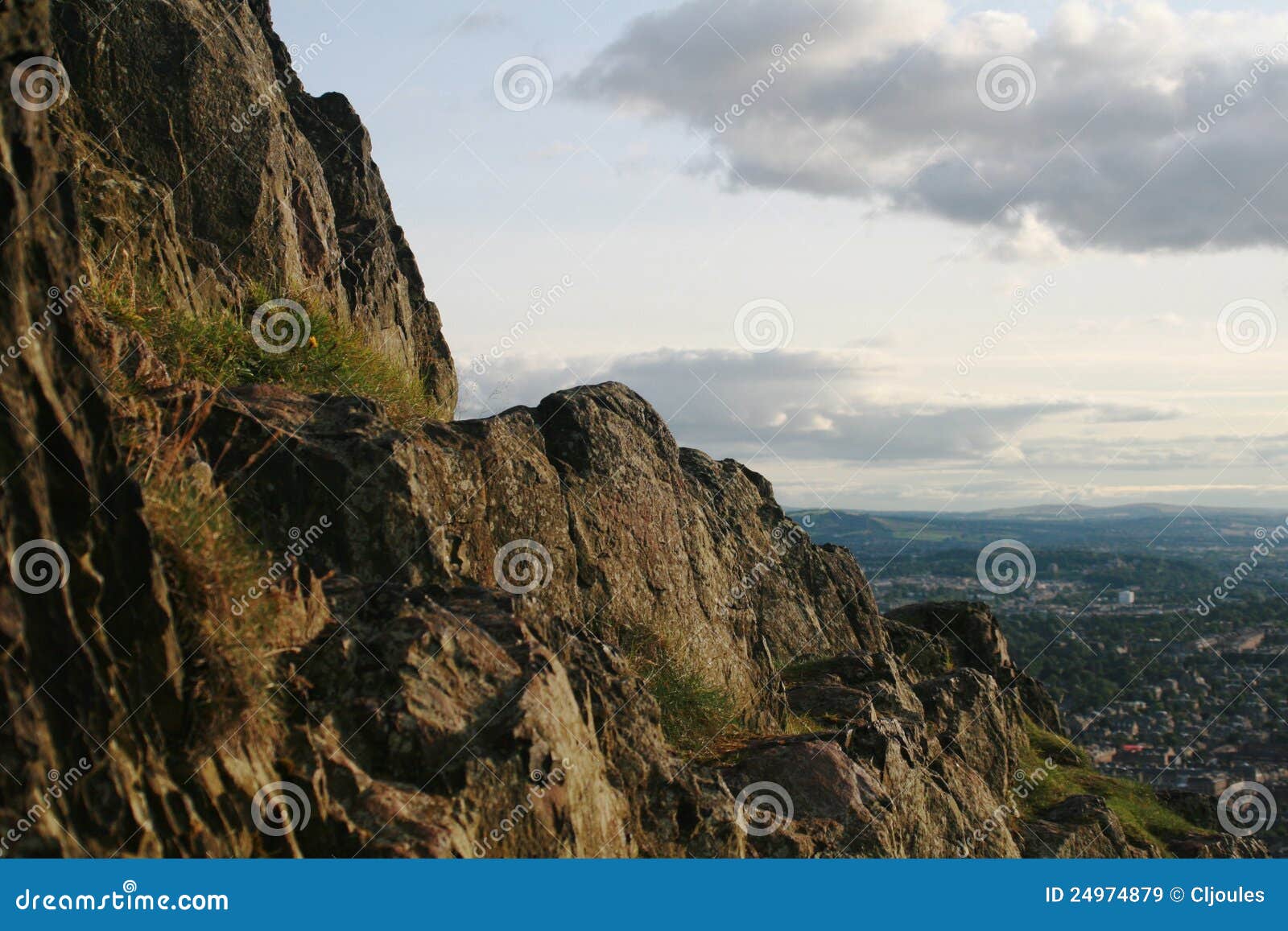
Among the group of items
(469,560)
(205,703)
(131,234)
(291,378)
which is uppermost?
(131,234)

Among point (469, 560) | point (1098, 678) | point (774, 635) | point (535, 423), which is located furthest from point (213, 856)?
point (1098, 678)

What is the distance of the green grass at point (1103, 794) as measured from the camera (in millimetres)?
17125

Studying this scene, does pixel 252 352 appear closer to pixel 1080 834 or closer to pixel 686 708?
pixel 686 708

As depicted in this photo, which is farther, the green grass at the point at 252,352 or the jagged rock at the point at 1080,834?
the jagged rock at the point at 1080,834

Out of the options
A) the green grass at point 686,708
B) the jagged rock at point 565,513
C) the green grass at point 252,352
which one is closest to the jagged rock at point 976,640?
the jagged rock at point 565,513

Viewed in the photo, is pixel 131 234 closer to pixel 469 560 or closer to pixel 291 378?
pixel 291 378

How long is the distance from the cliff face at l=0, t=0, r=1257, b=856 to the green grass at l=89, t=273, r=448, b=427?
47cm

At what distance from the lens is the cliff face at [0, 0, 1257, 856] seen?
5316mm

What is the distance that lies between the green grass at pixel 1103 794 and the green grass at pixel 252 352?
11.2 meters

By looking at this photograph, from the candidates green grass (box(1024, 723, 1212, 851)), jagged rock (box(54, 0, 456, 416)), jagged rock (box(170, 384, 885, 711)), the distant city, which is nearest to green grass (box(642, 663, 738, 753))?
jagged rock (box(170, 384, 885, 711))

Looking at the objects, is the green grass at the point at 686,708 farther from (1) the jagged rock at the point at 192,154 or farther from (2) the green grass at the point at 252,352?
(1) the jagged rock at the point at 192,154

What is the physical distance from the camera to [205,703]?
5801mm

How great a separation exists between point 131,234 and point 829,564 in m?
12.1

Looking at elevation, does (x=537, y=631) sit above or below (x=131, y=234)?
below
